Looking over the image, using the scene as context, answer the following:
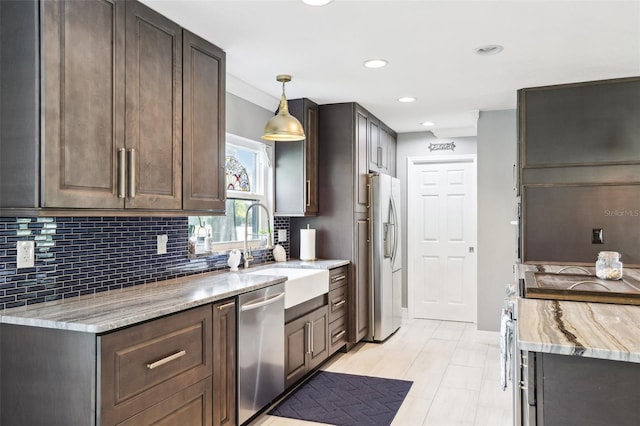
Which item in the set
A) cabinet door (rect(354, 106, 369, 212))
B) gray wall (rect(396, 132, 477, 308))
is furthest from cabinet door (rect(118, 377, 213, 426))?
gray wall (rect(396, 132, 477, 308))

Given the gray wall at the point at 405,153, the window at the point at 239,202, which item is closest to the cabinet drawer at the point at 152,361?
the window at the point at 239,202

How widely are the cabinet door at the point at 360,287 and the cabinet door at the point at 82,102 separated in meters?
2.70

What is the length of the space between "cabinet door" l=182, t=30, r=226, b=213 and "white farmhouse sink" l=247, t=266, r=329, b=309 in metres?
0.71

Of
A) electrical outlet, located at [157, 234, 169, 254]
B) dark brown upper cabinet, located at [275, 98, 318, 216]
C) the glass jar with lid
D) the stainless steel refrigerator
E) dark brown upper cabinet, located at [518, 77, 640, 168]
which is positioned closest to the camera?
the glass jar with lid

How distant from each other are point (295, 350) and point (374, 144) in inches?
98.7

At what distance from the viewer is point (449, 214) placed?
19.2 ft

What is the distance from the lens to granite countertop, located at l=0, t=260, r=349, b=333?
1.84m

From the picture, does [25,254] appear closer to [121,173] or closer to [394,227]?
[121,173]

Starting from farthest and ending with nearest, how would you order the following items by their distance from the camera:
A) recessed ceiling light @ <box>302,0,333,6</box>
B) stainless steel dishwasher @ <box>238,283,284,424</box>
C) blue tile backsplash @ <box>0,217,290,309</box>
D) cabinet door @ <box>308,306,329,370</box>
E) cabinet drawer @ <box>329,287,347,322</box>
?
cabinet drawer @ <box>329,287,347,322</box>, cabinet door @ <box>308,306,329,370</box>, stainless steel dishwasher @ <box>238,283,284,424</box>, recessed ceiling light @ <box>302,0,333,6</box>, blue tile backsplash @ <box>0,217,290,309</box>

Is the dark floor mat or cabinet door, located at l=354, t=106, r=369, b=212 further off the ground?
cabinet door, located at l=354, t=106, r=369, b=212

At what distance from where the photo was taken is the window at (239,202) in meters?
3.46

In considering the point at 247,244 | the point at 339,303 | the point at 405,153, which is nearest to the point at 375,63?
the point at 247,244

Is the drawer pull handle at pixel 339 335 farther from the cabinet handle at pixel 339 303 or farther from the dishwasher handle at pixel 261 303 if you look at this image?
the dishwasher handle at pixel 261 303

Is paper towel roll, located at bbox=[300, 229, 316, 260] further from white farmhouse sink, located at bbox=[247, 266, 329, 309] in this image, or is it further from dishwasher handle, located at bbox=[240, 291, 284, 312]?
dishwasher handle, located at bbox=[240, 291, 284, 312]
